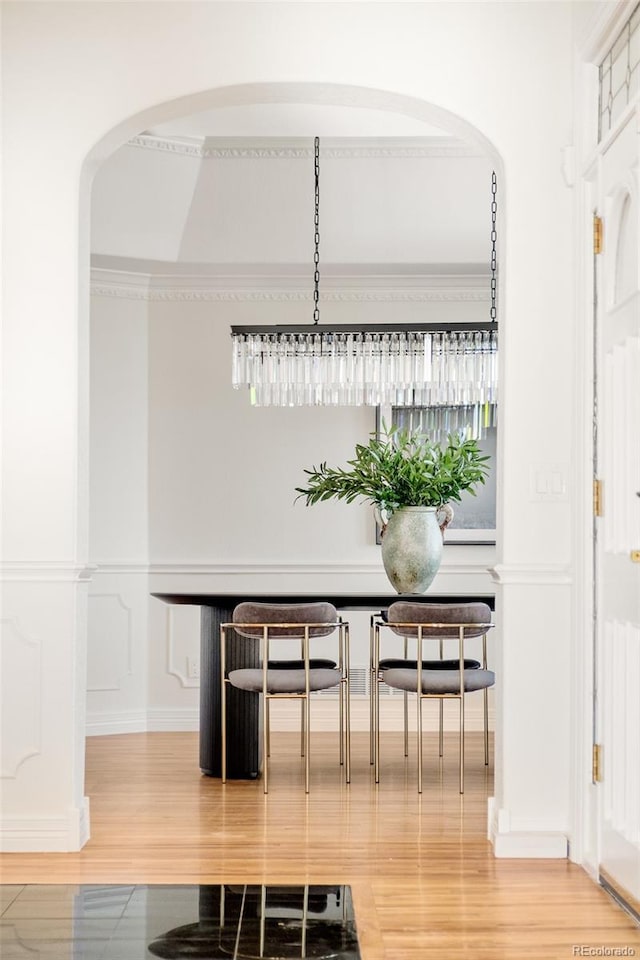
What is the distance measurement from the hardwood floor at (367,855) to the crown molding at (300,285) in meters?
2.95

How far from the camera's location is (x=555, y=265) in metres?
4.07

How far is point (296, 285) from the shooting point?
7.13m

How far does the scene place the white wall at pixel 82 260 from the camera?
4.02 metres

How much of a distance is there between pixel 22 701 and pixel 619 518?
222 centimetres

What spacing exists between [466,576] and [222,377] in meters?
2.01

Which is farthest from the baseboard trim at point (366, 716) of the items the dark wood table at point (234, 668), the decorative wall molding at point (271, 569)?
the dark wood table at point (234, 668)

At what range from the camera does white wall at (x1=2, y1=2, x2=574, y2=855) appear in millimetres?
4020

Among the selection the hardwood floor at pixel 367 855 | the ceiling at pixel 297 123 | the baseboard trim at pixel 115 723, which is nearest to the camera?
the hardwood floor at pixel 367 855

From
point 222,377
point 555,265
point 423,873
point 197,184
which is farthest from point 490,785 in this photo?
point 197,184

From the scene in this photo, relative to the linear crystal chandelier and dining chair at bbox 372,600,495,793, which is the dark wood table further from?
the linear crystal chandelier

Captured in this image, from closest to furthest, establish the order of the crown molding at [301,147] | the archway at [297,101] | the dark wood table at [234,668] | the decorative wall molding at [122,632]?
the archway at [297,101] → the dark wood table at [234,668] → the crown molding at [301,147] → the decorative wall molding at [122,632]

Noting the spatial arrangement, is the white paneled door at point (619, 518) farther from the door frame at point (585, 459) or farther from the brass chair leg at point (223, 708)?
the brass chair leg at point (223, 708)

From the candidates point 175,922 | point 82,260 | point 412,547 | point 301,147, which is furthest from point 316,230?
point 175,922

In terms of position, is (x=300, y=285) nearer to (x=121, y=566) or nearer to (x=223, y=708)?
(x=121, y=566)
